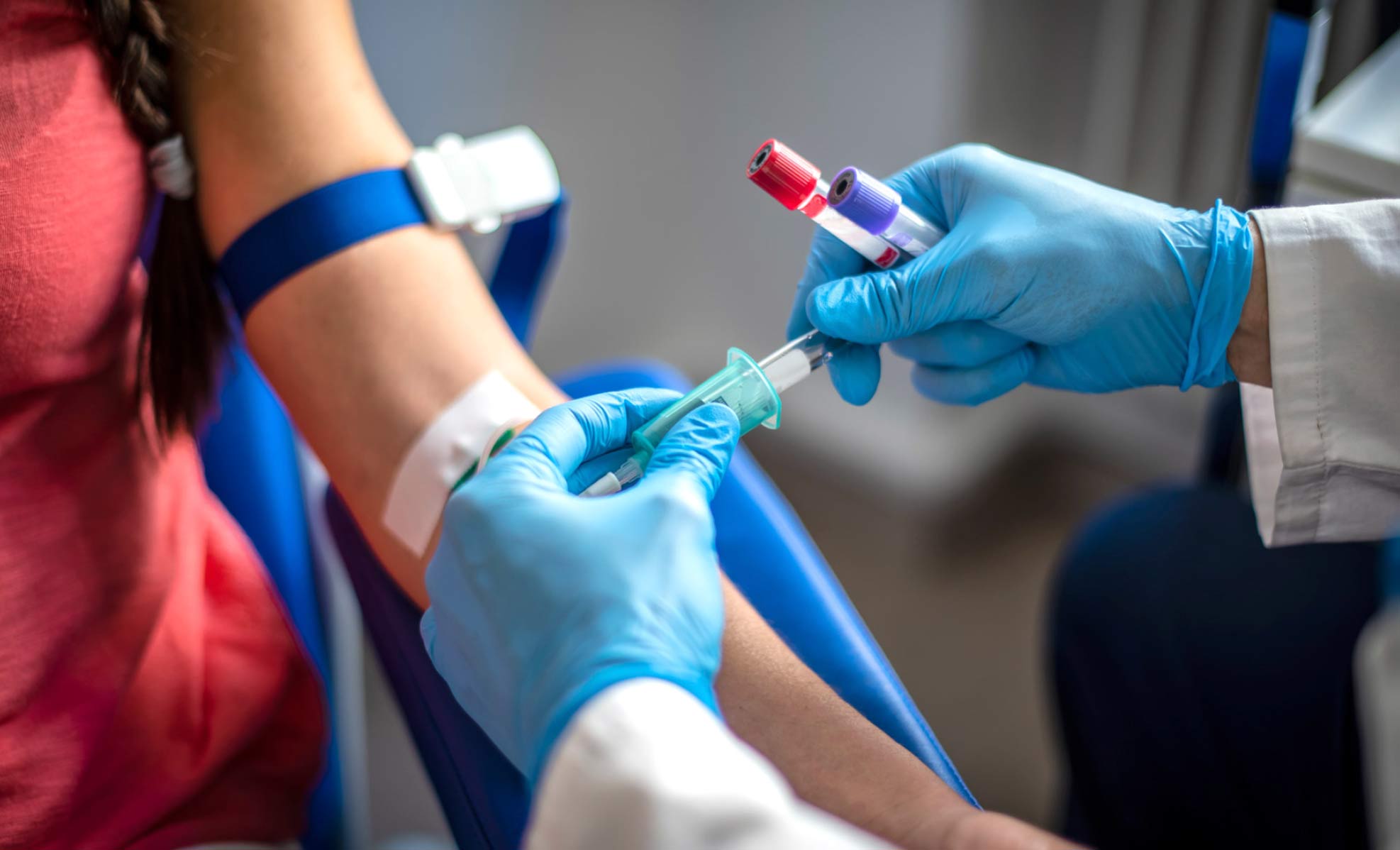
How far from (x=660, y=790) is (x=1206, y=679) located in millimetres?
647

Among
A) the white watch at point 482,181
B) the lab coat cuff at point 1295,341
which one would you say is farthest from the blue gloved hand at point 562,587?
the lab coat cuff at point 1295,341

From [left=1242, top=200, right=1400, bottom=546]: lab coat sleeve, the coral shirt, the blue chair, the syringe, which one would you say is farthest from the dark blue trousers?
the coral shirt

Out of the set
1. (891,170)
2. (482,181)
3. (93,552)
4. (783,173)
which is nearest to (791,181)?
(783,173)

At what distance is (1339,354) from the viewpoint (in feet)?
2.44

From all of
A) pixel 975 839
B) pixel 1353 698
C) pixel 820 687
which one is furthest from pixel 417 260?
pixel 1353 698

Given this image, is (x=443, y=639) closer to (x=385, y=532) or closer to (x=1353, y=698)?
(x=385, y=532)

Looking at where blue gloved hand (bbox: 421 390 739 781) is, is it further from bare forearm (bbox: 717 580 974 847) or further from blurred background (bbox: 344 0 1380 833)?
blurred background (bbox: 344 0 1380 833)

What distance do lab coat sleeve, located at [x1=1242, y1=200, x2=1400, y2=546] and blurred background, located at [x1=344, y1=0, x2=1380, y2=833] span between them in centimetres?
81

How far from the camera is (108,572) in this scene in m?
0.77

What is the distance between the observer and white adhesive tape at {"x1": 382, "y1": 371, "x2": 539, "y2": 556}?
0.75 metres

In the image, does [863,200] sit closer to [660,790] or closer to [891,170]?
[660,790]

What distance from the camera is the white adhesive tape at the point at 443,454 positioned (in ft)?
2.46

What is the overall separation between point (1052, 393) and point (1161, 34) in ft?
2.33

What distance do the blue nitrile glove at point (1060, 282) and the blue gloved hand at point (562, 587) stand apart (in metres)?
0.21
